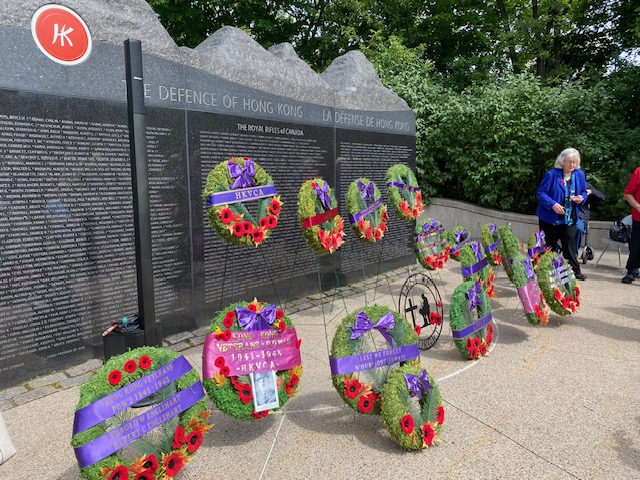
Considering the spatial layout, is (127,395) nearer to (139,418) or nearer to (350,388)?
(139,418)

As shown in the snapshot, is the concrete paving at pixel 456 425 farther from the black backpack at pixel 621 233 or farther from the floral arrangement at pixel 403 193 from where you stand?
the black backpack at pixel 621 233

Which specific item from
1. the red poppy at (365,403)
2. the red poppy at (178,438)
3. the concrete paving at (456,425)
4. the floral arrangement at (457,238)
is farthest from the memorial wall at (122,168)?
the red poppy at (365,403)

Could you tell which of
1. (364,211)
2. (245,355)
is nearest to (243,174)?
(245,355)

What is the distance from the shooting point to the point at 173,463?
215 cm

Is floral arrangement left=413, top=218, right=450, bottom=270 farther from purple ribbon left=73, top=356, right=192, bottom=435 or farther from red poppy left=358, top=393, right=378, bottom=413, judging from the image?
purple ribbon left=73, top=356, right=192, bottom=435

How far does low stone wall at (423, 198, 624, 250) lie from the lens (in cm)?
1016

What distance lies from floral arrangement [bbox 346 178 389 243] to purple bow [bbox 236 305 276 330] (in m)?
1.79

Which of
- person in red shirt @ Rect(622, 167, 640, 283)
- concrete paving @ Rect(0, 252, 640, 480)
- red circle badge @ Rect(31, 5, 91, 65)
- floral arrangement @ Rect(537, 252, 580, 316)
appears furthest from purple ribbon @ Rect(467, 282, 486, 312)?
red circle badge @ Rect(31, 5, 91, 65)

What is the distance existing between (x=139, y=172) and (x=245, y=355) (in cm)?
137

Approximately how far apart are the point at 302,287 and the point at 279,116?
2317 millimetres

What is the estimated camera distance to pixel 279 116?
18.8 ft

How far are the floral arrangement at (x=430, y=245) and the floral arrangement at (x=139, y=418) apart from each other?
12.3 feet

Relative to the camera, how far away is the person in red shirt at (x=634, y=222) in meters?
6.18

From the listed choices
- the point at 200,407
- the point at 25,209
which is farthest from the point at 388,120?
the point at 200,407
